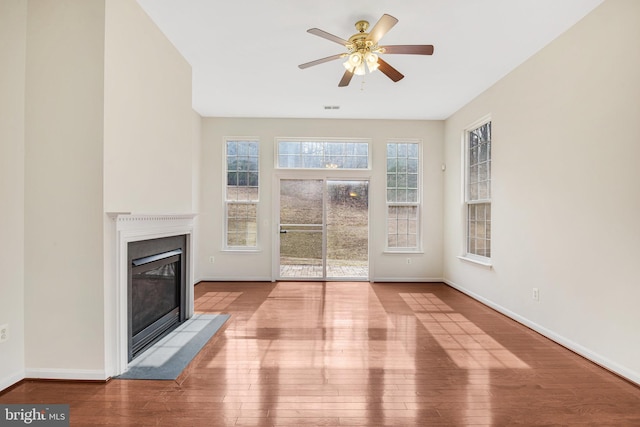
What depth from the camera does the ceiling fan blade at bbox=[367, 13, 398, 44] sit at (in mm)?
2282

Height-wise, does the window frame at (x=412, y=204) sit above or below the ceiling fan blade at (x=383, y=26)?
below

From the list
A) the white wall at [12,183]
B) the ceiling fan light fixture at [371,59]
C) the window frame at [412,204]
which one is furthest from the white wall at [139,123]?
the window frame at [412,204]

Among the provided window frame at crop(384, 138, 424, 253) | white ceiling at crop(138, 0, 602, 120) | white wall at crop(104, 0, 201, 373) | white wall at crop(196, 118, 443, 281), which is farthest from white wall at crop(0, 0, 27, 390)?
window frame at crop(384, 138, 424, 253)

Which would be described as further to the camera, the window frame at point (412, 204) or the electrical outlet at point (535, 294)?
the window frame at point (412, 204)

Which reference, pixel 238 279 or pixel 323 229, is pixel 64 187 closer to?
pixel 238 279

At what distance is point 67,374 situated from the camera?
2.26m

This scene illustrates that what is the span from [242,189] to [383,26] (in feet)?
12.7

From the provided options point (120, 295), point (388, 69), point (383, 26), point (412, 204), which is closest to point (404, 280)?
point (412, 204)

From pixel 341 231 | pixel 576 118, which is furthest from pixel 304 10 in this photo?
pixel 341 231

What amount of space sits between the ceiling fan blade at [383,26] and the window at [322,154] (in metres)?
3.11

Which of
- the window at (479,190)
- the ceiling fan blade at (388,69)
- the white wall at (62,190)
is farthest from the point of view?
the window at (479,190)

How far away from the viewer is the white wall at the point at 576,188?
2402 millimetres

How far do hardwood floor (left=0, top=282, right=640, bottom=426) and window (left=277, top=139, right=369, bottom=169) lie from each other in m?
2.88

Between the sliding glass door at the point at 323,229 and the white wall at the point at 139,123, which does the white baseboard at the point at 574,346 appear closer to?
the sliding glass door at the point at 323,229
